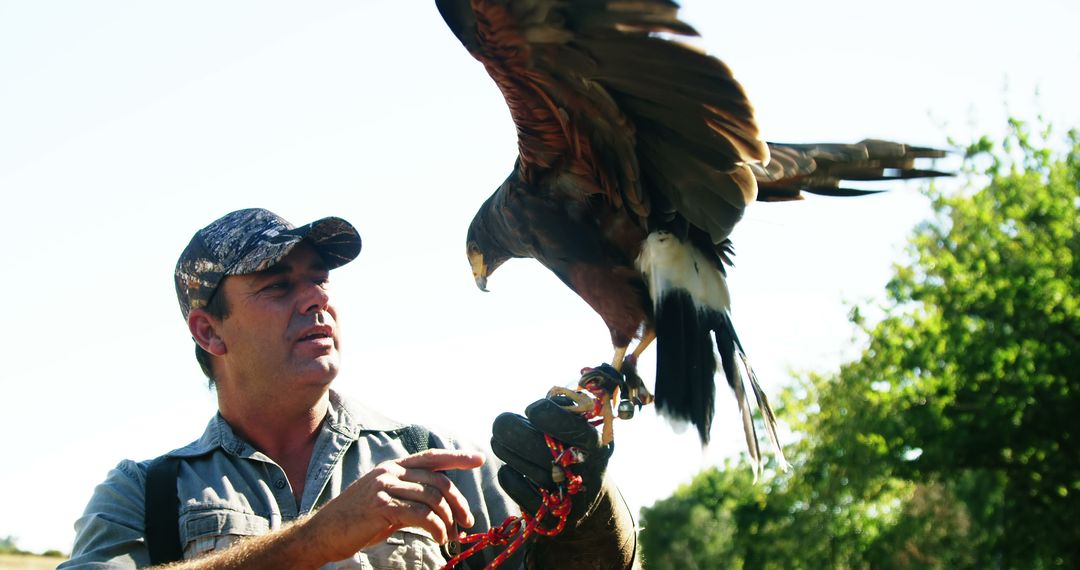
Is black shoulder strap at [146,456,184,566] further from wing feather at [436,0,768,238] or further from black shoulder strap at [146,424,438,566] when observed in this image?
wing feather at [436,0,768,238]

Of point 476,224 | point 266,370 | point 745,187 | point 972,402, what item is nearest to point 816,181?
point 745,187

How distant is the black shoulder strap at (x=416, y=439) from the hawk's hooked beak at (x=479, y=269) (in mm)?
1352

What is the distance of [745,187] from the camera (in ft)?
9.37

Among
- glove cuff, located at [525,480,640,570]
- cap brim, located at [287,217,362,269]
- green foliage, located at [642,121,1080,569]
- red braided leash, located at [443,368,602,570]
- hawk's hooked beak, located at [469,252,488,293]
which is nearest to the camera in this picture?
red braided leash, located at [443,368,602,570]

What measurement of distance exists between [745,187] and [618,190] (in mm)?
380

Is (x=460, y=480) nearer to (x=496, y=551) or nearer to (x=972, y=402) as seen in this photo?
(x=496, y=551)

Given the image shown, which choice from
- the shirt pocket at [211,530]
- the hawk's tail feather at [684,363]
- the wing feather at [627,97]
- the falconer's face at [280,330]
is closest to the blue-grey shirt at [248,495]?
the shirt pocket at [211,530]

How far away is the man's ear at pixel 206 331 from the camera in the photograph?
3.27 m

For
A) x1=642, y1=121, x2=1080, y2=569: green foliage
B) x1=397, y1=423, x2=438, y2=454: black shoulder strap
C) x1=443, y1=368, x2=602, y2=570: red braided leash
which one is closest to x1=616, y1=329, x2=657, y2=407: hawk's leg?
x1=443, y1=368, x2=602, y2=570: red braided leash

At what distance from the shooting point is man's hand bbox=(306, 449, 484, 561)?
7.47ft

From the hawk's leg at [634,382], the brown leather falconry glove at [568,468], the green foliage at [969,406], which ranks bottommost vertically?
the brown leather falconry glove at [568,468]

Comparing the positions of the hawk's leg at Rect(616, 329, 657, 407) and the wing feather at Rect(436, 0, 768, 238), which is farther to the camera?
the hawk's leg at Rect(616, 329, 657, 407)

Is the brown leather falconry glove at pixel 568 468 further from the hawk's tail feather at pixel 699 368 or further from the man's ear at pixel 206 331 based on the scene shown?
the man's ear at pixel 206 331

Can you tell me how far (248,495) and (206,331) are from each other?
667mm
